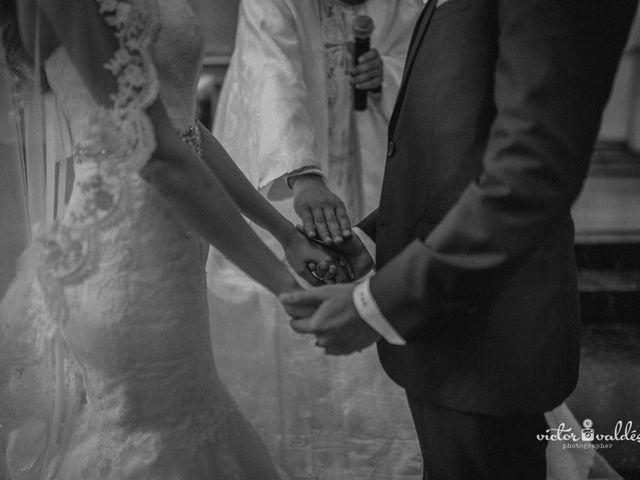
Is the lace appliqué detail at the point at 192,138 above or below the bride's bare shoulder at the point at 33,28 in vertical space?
below

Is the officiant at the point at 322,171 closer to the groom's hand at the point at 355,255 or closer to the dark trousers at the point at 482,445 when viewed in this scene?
the groom's hand at the point at 355,255

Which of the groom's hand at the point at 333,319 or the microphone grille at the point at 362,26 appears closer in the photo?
the groom's hand at the point at 333,319

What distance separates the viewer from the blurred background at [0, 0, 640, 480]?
129 cm

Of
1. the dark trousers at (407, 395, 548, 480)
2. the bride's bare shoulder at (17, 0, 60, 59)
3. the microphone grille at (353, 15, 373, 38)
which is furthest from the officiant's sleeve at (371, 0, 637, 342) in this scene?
the microphone grille at (353, 15, 373, 38)

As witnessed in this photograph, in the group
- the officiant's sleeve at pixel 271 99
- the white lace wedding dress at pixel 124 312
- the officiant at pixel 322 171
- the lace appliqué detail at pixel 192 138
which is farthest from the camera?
the officiant at pixel 322 171

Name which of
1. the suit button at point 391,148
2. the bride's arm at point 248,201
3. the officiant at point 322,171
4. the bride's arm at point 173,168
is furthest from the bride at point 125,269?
the officiant at point 322,171

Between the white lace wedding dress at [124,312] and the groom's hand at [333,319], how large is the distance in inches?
11.0

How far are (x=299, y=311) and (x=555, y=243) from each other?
0.46 metres

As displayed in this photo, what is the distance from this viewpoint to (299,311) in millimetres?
1093

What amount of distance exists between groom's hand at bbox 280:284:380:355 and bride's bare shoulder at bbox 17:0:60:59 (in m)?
0.62

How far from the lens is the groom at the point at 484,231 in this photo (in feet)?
2.71

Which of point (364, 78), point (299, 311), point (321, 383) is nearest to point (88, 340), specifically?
point (299, 311)

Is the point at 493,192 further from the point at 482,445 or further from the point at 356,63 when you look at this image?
the point at 356,63

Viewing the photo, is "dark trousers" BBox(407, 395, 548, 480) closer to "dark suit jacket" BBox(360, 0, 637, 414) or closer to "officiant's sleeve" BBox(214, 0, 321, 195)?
"dark suit jacket" BBox(360, 0, 637, 414)
